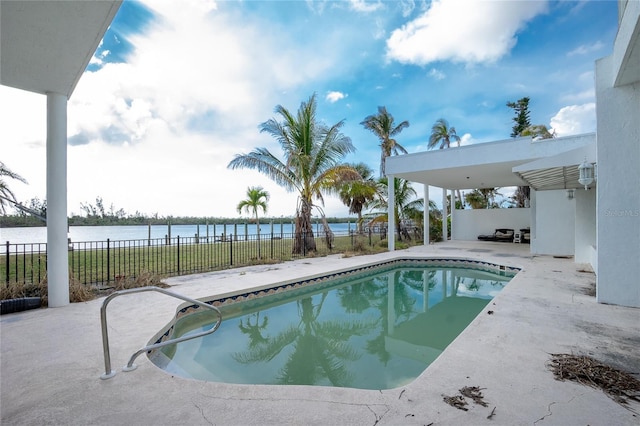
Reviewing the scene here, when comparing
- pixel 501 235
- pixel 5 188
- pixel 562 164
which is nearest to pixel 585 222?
pixel 562 164

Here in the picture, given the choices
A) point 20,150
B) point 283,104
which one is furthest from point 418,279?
point 20,150

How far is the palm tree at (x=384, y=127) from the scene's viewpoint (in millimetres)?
20719

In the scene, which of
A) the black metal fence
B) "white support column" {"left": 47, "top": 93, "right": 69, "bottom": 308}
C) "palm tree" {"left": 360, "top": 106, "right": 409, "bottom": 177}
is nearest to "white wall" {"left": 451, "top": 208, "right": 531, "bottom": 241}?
the black metal fence

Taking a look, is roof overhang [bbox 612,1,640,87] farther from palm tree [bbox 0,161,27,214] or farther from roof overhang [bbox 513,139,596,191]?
palm tree [bbox 0,161,27,214]

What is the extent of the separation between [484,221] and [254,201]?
55.6 ft

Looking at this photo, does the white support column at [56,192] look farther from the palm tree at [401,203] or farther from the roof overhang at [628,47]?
the palm tree at [401,203]

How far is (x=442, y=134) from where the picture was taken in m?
23.5

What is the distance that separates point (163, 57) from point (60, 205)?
5.69m

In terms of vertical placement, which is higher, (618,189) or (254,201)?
(254,201)

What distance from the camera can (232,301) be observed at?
20.8ft

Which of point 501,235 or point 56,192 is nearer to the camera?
point 56,192

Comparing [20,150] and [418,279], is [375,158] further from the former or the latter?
[20,150]

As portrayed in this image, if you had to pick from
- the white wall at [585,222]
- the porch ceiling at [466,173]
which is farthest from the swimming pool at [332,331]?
the porch ceiling at [466,173]

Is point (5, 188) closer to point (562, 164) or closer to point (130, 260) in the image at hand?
point (130, 260)
